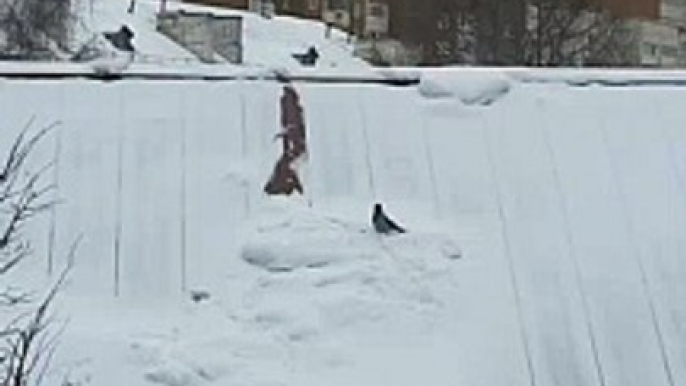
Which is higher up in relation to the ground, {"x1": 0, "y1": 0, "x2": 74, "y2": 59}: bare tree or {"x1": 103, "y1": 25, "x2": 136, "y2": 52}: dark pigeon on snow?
{"x1": 103, "y1": 25, "x2": 136, "y2": 52}: dark pigeon on snow

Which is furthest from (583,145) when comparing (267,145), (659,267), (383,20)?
(383,20)

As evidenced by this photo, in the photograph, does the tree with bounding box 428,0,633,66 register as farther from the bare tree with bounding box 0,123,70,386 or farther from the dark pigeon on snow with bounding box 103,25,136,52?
A: the bare tree with bounding box 0,123,70,386

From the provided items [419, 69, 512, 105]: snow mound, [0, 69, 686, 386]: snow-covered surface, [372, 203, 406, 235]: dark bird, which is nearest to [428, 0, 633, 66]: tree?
[419, 69, 512, 105]: snow mound

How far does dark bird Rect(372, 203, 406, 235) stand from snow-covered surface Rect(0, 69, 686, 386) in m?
0.03

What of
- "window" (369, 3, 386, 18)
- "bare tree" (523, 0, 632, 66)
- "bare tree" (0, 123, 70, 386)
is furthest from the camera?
"window" (369, 3, 386, 18)

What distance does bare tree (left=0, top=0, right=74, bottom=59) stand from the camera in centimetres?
1898

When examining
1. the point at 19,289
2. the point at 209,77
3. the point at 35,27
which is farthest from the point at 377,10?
the point at 19,289

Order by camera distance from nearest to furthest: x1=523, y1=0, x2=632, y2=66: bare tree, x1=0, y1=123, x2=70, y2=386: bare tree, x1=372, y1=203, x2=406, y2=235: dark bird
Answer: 1. x1=0, y1=123, x2=70, y2=386: bare tree
2. x1=372, y1=203, x2=406, y2=235: dark bird
3. x1=523, y1=0, x2=632, y2=66: bare tree

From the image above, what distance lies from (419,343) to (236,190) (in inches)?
40.2

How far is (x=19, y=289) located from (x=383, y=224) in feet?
3.87

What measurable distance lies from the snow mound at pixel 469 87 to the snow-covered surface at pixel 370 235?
0.06ft

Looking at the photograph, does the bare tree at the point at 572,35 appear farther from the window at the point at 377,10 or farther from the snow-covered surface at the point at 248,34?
the window at the point at 377,10

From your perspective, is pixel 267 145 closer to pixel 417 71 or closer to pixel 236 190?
pixel 236 190

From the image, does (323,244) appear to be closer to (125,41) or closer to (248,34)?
(125,41)
